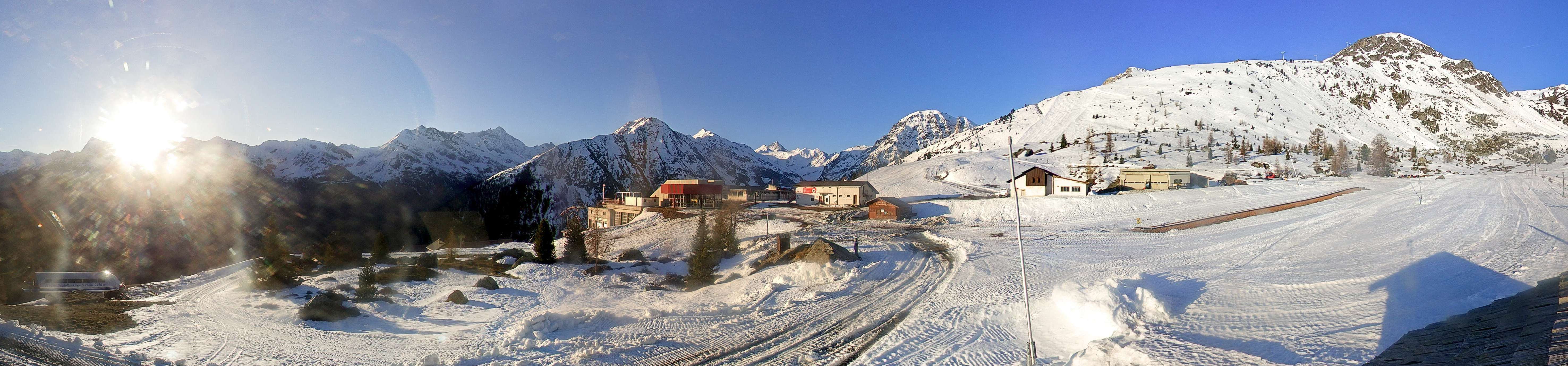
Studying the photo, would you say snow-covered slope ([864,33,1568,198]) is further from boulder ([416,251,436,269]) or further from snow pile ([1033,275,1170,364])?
boulder ([416,251,436,269])

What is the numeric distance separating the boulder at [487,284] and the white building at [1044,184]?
133 ft

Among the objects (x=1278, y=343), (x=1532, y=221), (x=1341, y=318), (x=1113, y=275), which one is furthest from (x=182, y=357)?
(x=1532, y=221)

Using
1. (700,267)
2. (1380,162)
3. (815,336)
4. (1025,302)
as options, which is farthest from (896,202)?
(1380,162)

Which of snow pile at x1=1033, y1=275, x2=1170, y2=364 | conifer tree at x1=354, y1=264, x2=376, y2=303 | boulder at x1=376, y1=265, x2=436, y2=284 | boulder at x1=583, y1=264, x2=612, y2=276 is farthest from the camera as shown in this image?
boulder at x1=583, y1=264, x2=612, y2=276

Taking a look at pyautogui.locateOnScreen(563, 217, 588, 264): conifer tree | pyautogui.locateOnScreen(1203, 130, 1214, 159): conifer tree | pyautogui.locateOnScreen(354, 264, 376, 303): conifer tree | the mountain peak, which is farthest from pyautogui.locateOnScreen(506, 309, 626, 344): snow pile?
the mountain peak

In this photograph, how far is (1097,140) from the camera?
330ft

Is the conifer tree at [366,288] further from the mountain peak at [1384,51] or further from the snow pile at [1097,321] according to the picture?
the mountain peak at [1384,51]

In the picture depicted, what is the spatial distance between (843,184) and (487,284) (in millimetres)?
44884

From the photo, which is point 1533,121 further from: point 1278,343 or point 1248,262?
point 1278,343

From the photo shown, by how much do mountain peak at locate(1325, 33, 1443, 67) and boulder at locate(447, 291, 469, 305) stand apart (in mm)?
238860

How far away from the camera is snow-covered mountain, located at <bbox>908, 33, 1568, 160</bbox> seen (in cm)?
10900

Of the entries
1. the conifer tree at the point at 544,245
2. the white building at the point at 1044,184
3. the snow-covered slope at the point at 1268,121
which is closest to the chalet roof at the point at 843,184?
the snow-covered slope at the point at 1268,121

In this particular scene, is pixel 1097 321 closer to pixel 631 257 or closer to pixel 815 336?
pixel 815 336

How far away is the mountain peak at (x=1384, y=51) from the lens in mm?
167875
